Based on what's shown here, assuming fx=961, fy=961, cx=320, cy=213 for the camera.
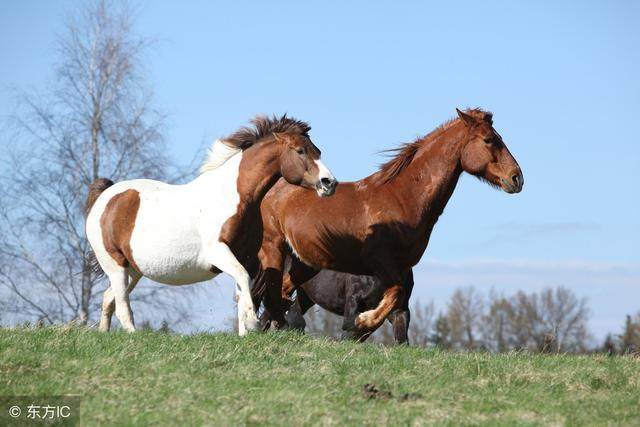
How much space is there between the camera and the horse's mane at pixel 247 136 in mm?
11477

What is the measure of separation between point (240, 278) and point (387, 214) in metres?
2.61

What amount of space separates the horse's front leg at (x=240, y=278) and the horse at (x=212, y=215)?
0.04 ft

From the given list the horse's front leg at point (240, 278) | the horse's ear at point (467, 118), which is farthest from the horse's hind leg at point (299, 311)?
the horse's ear at point (467, 118)

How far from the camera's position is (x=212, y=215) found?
430 inches

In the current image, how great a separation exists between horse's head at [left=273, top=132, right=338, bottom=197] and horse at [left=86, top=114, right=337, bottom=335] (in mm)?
11

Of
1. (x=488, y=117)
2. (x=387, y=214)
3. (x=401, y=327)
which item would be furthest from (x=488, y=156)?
(x=401, y=327)

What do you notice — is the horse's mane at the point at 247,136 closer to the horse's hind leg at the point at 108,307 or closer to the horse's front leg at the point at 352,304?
the horse's hind leg at the point at 108,307

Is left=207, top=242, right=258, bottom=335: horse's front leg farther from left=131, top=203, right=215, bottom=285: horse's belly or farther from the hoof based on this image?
the hoof

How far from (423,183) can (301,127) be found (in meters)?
1.94

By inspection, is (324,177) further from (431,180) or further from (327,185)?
(431,180)

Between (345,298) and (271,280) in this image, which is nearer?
(271,280)

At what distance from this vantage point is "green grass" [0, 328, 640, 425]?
7734 mm

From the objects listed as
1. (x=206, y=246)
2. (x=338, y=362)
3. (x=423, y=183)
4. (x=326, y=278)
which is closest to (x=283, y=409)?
(x=338, y=362)

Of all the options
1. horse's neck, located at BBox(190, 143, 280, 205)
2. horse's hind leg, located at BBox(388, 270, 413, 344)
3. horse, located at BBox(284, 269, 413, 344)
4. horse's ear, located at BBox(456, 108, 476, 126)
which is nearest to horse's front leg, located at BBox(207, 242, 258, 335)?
horse's neck, located at BBox(190, 143, 280, 205)
